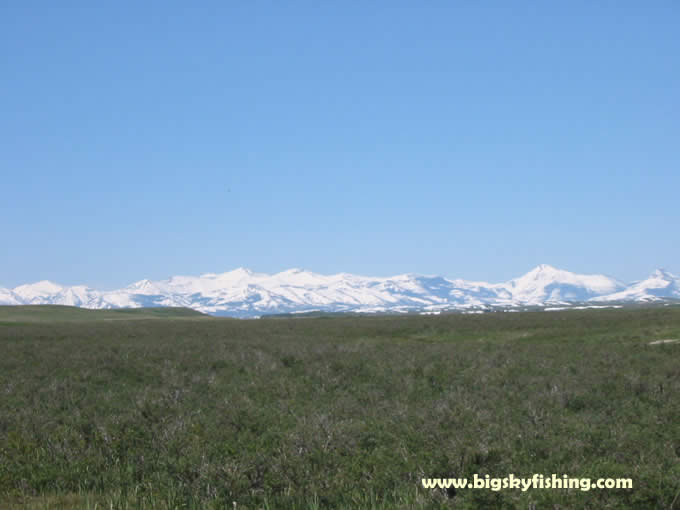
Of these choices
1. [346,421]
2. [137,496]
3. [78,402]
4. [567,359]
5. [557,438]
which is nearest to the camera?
[137,496]

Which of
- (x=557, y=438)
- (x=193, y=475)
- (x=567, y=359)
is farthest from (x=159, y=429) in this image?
(x=567, y=359)

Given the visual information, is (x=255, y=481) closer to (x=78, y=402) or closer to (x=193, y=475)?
(x=193, y=475)

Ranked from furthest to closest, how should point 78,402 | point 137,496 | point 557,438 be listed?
point 78,402 → point 557,438 → point 137,496

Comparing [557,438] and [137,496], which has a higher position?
[557,438]

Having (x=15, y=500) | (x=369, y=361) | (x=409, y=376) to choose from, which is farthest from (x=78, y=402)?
(x=369, y=361)

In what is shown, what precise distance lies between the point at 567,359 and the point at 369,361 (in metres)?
8.61

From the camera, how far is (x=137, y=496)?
9.80 meters

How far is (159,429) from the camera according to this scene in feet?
43.5

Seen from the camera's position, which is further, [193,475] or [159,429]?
[159,429]

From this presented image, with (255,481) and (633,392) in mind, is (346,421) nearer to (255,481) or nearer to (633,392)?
(255,481)

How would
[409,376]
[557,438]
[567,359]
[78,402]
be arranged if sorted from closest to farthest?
[557,438], [78,402], [409,376], [567,359]

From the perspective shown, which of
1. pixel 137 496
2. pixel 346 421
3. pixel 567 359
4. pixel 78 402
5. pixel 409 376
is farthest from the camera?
pixel 567 359

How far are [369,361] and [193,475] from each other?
645 inches

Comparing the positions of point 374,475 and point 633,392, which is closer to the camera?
point 374,475
